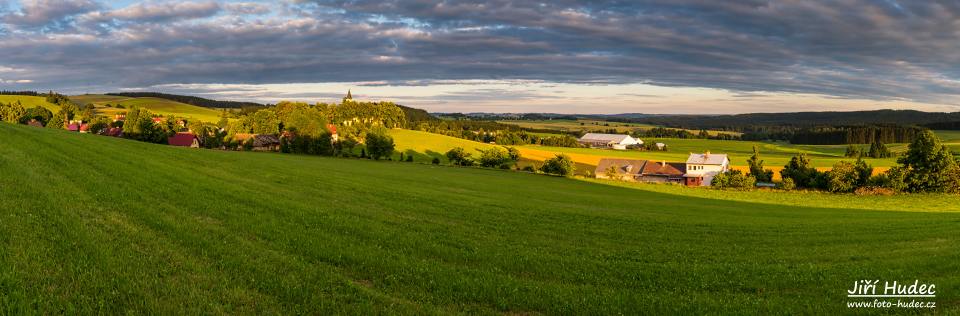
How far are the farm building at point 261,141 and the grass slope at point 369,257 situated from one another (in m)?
86.6

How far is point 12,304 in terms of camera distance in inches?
281

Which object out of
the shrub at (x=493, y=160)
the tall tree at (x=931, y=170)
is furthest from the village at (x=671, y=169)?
the tall tree at (x=931, y=170)

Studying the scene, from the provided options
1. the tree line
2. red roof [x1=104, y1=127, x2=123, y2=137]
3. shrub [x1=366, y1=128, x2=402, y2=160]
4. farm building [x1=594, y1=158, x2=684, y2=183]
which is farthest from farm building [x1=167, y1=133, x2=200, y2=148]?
the tree line

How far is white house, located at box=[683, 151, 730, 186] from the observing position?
108 metres

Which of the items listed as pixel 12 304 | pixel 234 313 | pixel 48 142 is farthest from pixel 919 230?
pixel 48 142

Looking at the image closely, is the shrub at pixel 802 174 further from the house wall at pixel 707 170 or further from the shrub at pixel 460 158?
the shrub at pixel 460 158

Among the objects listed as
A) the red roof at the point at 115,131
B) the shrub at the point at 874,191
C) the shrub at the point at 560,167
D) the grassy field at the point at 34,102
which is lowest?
the shrub at the point at 874,191

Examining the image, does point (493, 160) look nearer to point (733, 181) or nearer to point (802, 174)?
point (733, 181)

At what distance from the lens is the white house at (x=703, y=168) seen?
108 meters

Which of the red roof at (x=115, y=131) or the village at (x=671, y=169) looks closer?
the village at (x=671, y=169)

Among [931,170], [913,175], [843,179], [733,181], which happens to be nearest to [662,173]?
[733,181]

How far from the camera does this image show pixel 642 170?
112 metres

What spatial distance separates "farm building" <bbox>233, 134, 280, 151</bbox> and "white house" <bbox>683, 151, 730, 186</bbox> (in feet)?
276

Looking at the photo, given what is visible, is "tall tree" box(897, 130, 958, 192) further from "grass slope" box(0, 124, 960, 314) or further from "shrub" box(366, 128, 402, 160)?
"shrub" box(366, 128, 402, 160)
